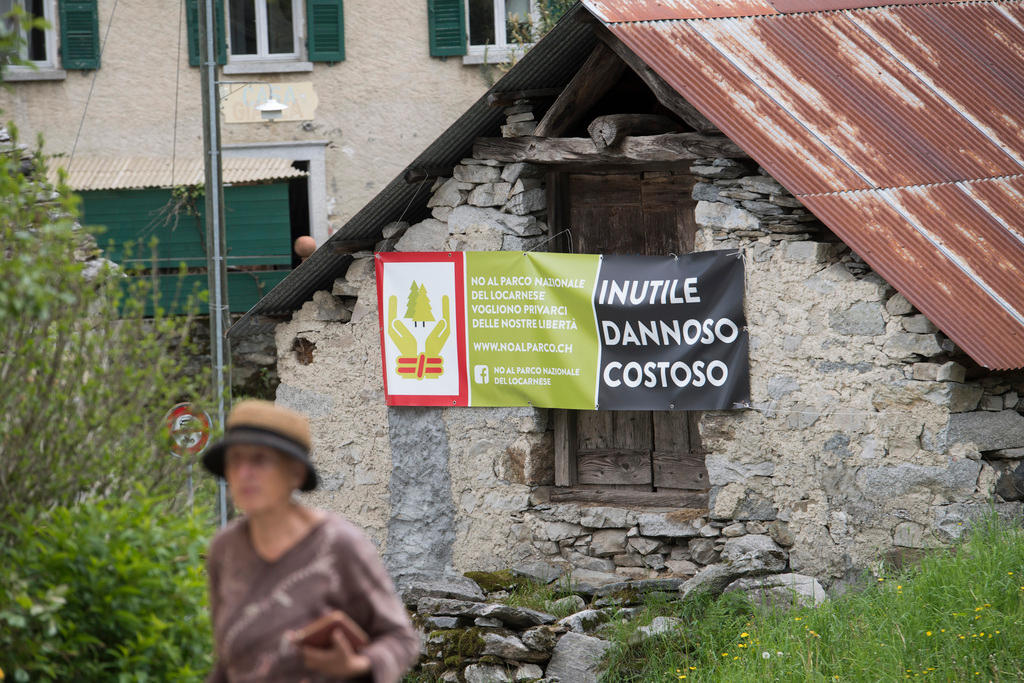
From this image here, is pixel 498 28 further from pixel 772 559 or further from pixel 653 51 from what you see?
pixel 772 559

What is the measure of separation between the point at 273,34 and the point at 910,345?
10.1 m

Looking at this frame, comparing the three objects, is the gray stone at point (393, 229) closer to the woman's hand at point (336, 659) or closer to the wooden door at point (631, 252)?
the wooden door at point (631, 252)

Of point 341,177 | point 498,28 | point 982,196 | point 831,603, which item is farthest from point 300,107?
point 831,603

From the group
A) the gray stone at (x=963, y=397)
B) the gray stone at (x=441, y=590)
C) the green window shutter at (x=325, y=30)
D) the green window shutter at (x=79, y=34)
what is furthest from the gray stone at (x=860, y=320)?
the green window shutter at (x=79, y=34)

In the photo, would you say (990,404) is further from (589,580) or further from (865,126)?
(589,580)

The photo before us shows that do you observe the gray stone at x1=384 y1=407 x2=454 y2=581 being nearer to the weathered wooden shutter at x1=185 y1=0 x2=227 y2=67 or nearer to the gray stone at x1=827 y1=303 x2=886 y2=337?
the gray stone at x1=827 y1=303 x2=886 y2=337

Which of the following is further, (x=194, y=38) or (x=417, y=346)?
(x=194, y=38)

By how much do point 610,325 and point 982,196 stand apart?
2481 mm

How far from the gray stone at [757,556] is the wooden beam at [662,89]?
2.50m

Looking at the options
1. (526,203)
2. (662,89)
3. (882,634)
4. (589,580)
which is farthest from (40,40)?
(882,634)

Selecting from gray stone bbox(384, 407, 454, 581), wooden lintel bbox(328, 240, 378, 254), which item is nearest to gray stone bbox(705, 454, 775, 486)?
gray stone bbox(384, 407, 454, 581)

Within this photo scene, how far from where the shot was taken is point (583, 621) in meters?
7.84

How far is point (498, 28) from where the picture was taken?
15.4m

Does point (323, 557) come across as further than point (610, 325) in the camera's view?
No
